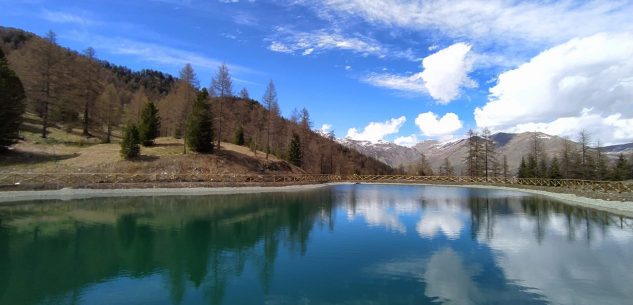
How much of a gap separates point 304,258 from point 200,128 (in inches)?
1674

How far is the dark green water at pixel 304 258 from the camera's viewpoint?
1162 centimetres

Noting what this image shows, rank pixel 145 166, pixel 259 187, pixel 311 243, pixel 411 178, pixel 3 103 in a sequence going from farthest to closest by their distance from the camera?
pixel 411 178, pixel 259 187, pixel 145 166, pixel 3 103, pixel 311 243

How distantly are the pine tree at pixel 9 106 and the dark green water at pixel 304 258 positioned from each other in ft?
53.1

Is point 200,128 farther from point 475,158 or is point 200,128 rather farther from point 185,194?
point 475,158

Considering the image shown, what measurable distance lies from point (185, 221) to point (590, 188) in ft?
161

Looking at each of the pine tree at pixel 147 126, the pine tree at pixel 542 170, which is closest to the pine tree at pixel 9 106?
the pine tree at pixel 147 126

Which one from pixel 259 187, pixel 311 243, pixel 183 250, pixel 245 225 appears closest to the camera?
pixel 183 250

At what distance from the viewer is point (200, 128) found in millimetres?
55062

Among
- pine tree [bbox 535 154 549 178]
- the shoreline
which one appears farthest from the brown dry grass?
pine tree [bbox 535 154 549 178]

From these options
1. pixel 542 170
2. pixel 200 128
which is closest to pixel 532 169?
pixel 542 170

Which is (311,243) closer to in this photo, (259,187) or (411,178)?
(259,187)

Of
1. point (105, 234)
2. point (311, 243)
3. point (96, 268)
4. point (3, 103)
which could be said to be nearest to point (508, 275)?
point (311, 243)

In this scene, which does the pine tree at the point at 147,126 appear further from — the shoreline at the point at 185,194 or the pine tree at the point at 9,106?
the shoreline at the point at 185,194

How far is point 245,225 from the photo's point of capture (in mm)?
24391
